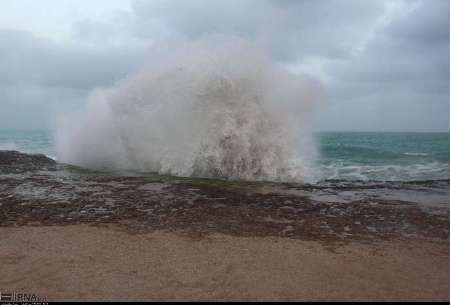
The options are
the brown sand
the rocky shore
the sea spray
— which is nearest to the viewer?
the brown sand

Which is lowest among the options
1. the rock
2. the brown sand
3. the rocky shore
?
the brown sand

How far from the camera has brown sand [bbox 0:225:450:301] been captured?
367 cm

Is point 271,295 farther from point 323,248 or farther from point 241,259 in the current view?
point 323,248

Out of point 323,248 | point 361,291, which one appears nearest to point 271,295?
point 361,291

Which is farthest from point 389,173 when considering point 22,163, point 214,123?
point 22,163

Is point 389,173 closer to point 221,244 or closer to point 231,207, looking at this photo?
point 231,207

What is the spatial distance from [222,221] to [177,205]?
4.74ft

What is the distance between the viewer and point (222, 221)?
6.28 m

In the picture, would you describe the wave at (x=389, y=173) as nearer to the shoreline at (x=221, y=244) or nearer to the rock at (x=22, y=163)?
the shoreline at (x=221, y=244)

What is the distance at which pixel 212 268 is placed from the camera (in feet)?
13.9

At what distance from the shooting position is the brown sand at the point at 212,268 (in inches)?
144

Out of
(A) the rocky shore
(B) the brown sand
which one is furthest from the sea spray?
(B) the brown sand

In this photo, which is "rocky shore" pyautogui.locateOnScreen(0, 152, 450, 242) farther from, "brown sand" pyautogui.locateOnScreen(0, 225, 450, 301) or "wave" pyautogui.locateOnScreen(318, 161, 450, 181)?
"wave" pyautogui.locateOnScreen(318, 161, 450, 181)

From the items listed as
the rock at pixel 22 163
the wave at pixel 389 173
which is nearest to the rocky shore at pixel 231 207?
the rock at pixel 22 163
